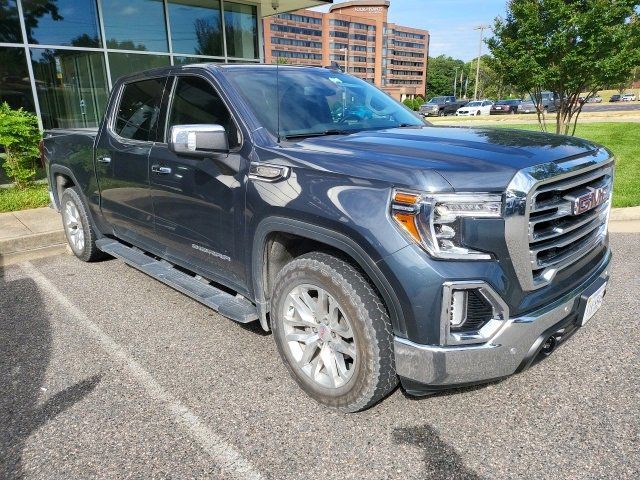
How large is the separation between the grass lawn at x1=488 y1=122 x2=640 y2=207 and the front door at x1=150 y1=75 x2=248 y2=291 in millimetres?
6149

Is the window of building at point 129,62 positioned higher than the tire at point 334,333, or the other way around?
the window of building at point 129,62

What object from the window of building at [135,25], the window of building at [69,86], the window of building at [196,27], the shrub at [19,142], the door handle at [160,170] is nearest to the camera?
the door handle at [160,170]

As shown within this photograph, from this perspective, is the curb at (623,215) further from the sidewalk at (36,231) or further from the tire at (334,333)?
the tire at (334,333)

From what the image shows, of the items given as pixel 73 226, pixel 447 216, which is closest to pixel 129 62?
pixel 73 226

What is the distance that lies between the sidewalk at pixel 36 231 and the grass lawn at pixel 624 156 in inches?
15.4

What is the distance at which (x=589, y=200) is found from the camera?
8.42ft

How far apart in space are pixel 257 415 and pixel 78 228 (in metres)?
3.70

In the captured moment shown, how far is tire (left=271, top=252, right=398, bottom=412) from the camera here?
2.38 m

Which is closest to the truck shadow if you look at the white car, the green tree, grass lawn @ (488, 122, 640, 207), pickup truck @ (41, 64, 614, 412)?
pickup truck @ (41, 64, 614, 412)

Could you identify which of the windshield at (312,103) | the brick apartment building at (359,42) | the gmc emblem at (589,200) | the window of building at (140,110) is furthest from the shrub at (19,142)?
the brick apartment building at (359,42)

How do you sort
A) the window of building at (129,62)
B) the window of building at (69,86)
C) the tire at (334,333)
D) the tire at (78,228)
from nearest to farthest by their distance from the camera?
the tire at (334,333) < the tire at (78,228) < the window of building at (69,86) < the window of building at (129,62)

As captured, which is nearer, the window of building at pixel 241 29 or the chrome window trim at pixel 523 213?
the chrome window trim at pixel 523 213

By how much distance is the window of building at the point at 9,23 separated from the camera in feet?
31.8

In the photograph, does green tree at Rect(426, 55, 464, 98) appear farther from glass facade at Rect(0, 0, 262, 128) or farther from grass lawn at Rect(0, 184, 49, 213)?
→ grass lawn at Rect(0, 184, 49, 213)
